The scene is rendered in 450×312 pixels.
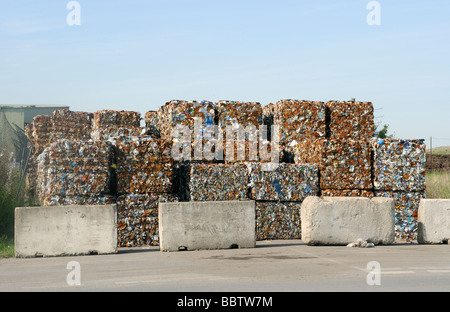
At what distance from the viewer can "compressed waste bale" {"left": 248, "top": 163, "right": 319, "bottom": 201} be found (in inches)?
573

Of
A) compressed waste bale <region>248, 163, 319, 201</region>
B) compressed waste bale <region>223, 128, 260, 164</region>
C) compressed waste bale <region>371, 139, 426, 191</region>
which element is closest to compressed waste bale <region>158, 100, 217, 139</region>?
compressed waste bale <region>223, 128, 260, 164</region>

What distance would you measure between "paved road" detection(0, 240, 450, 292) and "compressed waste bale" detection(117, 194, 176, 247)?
41.2 inches

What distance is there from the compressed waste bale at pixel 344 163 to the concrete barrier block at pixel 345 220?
6.17 feet

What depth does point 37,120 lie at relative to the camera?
20.6 meters

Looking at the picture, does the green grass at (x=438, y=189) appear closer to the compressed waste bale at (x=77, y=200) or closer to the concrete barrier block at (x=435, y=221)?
the concrete barrier block at (x=435, y=221)

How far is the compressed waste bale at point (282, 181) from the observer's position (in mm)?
14555

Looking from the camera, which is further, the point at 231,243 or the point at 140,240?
the point at 140,240

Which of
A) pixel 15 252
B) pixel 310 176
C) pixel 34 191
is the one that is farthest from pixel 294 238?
pixel 34 191

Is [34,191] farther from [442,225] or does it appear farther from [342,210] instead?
[442,225]

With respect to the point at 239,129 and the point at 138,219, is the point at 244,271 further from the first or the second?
the point at 239,129

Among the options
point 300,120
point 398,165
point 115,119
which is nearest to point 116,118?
point 115,119

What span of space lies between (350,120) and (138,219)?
6.30 meters

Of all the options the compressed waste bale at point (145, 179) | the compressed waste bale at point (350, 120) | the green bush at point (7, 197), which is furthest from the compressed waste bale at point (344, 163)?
the green bush at point (7, 197)
